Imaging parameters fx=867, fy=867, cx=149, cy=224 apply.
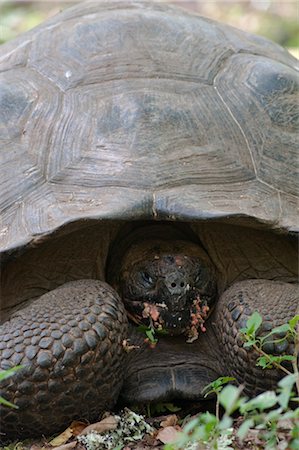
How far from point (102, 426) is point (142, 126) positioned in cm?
122

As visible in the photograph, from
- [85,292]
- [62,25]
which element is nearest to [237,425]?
[85,292]

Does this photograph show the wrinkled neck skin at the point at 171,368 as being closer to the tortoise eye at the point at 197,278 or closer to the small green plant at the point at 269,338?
the tortoise eye at the point at 197,278

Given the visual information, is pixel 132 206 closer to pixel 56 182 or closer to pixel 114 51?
pixel 56 182

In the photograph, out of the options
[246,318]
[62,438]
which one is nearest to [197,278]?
[246,318]

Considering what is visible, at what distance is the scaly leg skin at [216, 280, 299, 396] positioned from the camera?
3.23 metres

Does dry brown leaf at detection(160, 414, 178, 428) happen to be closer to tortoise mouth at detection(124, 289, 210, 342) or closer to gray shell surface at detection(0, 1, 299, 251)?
tortoise mouth at detection(124, 289, 210, 342)

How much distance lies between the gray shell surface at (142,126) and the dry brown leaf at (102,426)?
0.73 metres

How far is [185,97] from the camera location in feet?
12.3

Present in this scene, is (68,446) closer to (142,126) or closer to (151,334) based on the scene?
(151,334)

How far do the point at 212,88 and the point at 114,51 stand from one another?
50 centimetres

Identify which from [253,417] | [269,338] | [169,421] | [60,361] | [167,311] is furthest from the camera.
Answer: [167,311]

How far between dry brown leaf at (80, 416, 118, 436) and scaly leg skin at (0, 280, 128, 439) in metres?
0.06

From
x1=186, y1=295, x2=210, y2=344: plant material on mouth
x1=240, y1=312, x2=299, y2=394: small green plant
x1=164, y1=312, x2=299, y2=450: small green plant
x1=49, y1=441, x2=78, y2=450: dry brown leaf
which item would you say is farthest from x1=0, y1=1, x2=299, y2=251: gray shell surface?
x1=49, y1=441, x2=78, y2=450: dry brown leaf

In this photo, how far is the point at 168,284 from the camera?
11.0 ft
